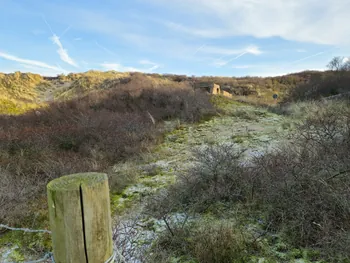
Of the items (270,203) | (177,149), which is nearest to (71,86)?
(177,149)

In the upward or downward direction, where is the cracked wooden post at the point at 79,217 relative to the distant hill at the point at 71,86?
downward

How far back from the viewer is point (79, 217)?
1126mm

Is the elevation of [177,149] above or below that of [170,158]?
above

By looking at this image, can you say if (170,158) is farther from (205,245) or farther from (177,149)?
(205,245)

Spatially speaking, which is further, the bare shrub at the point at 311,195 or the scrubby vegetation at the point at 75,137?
the scrubby vegetation at the point at 75,137

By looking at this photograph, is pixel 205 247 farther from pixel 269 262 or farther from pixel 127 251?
pixel 127 251

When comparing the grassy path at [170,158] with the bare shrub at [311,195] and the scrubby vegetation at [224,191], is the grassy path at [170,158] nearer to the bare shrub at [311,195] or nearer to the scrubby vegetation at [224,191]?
the scrubby vegetation at [224,191]

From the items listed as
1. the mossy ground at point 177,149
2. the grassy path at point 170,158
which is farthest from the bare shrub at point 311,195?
the grassy path at point 170,158

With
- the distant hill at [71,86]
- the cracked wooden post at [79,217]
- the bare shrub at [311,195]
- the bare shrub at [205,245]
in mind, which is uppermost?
the distant hill at [71,86]

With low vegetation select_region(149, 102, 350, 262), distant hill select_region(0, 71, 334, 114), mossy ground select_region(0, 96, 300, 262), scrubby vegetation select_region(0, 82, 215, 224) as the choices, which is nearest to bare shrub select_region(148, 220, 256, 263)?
low vegetation select_region(149, 102, 350, 262)

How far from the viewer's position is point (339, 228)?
250 centimetres

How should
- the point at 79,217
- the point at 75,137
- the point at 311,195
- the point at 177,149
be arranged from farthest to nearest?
1. the point at 177,149
2. the point at 75,137
3. the point at 311,195
4. the point at 79,217

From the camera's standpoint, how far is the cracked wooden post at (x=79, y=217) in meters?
1.12

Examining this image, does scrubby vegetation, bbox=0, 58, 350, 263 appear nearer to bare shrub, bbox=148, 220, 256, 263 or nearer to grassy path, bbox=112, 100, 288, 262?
bare shrub, bbox=148, 220, 256, 263
